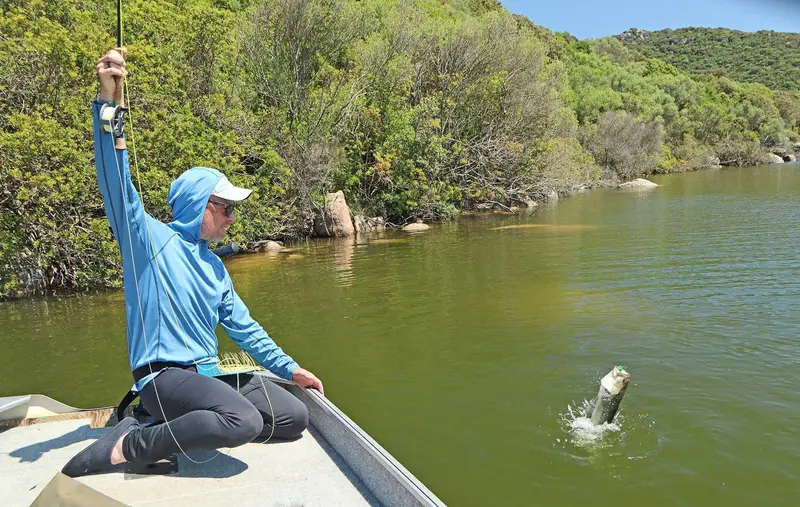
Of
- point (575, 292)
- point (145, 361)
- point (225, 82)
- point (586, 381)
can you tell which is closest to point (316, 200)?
point (225, 82)

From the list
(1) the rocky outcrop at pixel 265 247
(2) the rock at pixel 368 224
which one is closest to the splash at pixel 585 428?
(1) the rocky outcrop at pixel 265 247

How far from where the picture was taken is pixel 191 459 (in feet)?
12.0

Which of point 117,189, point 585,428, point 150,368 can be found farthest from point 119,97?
point 585,428

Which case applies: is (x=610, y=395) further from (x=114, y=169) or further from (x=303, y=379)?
(x=114, y=169)

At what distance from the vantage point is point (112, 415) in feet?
15.3

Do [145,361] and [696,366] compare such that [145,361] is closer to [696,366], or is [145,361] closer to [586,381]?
[586,381]

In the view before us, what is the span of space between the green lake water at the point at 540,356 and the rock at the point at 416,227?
7358 mm

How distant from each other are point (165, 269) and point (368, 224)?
71.2 feet

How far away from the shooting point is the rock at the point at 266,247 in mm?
19984

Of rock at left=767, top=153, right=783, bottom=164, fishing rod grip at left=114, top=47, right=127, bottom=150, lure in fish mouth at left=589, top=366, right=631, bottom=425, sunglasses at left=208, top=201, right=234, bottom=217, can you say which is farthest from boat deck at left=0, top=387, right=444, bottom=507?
rock at left=767, top=153, right=783, bottom=164

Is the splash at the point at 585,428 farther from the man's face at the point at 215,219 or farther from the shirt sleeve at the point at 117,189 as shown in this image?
the shirt sleeve at the point at 117,189

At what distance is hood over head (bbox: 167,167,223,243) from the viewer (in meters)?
3.87

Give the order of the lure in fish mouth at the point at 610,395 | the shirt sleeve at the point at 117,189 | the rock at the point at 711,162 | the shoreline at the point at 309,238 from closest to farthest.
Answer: the shirt sleeve at the point at 117,189 → the lure in fish mouth at the point at 610,395 → the shoreline at the point at 309,238 → the rock at the point at 711,162

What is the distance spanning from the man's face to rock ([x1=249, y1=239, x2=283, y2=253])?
52.6ft
